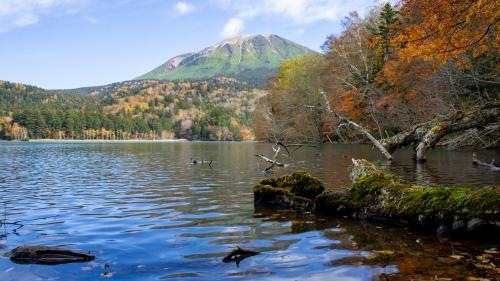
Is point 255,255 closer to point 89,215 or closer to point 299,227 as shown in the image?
point 299,227

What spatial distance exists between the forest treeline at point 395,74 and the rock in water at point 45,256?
12189 millimetres

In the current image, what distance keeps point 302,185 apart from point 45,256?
7.61 m

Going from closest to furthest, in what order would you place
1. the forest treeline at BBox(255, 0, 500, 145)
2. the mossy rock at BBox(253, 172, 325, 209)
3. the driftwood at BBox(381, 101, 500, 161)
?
1. the mossy rock at BBox(253, 172, 325, 209)
2. the forest treeline at BBox(255, 0, 500, 145)
3. the driftwood at BBox(381, 101, 500, 161)

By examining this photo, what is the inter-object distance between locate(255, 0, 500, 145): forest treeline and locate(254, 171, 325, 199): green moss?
21.9 feet

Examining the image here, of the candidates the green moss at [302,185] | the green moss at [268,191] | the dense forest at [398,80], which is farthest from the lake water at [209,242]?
the dense forest at [398,80]

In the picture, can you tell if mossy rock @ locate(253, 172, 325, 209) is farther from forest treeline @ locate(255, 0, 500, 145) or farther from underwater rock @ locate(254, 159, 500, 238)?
forest treeline @ locate(255, 0, 500, 145)

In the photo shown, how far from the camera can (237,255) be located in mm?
6922

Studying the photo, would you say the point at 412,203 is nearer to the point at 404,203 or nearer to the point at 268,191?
the point at 404,203

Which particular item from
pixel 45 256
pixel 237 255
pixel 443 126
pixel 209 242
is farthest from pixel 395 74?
pixel 45 256

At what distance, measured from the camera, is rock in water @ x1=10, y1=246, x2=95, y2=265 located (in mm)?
6695

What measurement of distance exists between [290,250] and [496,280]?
10.7 ft

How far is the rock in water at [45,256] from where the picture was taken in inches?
264

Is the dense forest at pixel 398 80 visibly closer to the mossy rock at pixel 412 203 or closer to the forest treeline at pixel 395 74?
the forest treeline at pixel 395 74

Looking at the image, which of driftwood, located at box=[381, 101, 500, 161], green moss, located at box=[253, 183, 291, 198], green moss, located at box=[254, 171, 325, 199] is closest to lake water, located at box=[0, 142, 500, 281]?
green moss, located at box=[253, 183, 291, 198]
